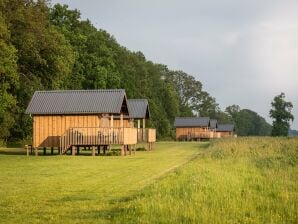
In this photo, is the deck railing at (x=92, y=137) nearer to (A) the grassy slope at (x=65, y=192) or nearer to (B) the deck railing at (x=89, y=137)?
(B) the deck railing at (x=89, y=137)

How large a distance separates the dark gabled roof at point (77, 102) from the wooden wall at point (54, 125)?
0.51 m

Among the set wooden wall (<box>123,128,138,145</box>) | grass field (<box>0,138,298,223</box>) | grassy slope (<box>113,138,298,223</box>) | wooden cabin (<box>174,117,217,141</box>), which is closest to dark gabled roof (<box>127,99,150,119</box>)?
wooden wall (<box>123,128,138,145</box>)

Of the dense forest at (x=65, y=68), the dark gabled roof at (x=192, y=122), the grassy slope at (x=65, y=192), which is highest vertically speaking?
the dense forest at (x=65, y=68)

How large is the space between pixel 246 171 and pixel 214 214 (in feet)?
25.2

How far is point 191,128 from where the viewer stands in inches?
3617

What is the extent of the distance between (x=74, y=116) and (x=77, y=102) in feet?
3.74

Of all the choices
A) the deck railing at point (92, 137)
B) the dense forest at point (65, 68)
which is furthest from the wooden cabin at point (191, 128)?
the deck railing at point (92, 137)

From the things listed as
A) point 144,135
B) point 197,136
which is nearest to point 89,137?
point 144,135

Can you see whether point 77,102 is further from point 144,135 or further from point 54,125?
point 144,135

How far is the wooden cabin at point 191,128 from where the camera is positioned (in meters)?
90.7

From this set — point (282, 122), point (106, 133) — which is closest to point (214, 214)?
point (106, 133)

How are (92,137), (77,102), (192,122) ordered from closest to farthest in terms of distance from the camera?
(92,137) → (77,102) → (192,122)

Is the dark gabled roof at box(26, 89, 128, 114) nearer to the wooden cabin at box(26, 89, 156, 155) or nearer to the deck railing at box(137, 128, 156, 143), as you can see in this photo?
the wooden cabin at box(26, 89, 156, 155)

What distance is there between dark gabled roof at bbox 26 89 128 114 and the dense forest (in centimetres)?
239
